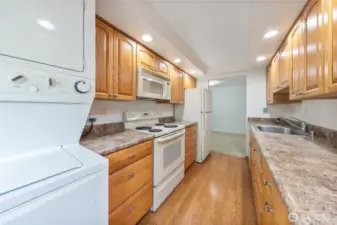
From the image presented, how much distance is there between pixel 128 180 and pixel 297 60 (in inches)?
73.8

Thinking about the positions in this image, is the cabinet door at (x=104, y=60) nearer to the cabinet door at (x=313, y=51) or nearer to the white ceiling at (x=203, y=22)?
the white ceiling at (x=203, y=22)

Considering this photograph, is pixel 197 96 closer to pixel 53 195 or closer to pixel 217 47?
pixel 217 47

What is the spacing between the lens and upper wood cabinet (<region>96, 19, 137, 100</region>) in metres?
1.36

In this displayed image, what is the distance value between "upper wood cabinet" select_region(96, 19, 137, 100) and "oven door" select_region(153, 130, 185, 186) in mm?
684

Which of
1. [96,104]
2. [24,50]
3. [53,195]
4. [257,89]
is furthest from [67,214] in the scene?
[257,89]

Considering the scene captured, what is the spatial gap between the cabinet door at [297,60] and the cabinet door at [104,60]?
1704mm

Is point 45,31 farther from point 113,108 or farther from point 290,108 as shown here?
point 290,108

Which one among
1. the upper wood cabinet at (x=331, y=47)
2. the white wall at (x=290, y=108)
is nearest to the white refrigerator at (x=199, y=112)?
the white wall at (x=290, y=108)

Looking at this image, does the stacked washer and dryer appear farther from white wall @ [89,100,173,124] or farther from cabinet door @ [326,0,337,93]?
cabinet door @ [326,0,337,93]

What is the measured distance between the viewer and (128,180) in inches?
51.4

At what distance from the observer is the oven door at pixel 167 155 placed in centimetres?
168

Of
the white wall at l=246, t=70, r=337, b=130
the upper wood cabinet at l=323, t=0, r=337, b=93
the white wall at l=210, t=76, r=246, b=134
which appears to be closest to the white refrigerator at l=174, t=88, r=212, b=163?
the white wall at l=246, t=70, r=337, b=130

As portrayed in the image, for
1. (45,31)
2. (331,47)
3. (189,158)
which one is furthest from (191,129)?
(45,31)

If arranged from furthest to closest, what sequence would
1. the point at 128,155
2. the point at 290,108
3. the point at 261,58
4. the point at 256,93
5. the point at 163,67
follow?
the point at 256,93
the point at 290,108
the point at 261,58
the point at 163,67
the point at 128,155
